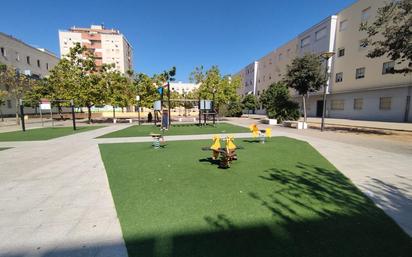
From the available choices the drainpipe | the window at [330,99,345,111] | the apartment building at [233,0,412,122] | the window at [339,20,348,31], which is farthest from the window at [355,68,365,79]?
the window at [339,20,348,31]

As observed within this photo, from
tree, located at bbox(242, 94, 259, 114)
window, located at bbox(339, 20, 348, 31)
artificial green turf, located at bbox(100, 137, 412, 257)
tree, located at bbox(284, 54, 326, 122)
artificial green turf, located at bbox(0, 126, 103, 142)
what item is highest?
window, located at bbox(339, 20, 348, 31)

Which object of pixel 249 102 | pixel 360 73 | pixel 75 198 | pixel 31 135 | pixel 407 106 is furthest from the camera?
pixel 249 102

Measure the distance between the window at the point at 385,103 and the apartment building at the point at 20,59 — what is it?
160 ft

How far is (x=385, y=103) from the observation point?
83.0 ft

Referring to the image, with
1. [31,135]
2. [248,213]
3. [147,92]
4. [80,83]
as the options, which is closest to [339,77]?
[147,92]

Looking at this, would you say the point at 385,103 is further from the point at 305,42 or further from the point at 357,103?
the point at 305,42

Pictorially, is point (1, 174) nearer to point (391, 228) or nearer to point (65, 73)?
point (391, 228)

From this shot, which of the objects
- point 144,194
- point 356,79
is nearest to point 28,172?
point 144,194

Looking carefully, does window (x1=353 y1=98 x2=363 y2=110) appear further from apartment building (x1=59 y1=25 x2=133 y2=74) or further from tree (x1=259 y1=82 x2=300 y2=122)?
apartment building (x1=59 y1=25 x2=133 y2=74)

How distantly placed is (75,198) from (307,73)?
56.4ft

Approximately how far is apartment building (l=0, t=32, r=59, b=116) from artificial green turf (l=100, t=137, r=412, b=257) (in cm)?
3892

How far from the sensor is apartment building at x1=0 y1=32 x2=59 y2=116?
36000mm

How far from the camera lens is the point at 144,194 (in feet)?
14.2

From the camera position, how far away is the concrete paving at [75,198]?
281 cm
